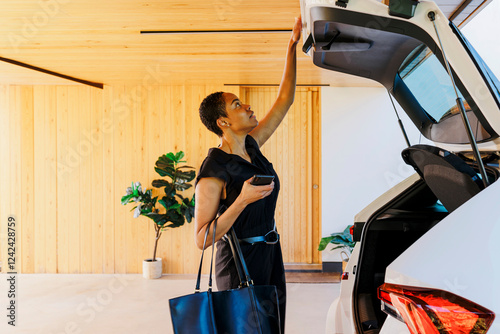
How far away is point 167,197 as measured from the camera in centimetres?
532

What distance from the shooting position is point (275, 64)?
14.8 ft

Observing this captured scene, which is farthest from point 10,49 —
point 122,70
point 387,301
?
point 387,301

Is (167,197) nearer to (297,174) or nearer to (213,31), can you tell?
(297,174)

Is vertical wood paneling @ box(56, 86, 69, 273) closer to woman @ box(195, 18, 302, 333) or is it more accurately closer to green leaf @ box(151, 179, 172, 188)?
green leaf @ box(151, 179, 172, 188)

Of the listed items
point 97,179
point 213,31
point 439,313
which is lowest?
point 439,313

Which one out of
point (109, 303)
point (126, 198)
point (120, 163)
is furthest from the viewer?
point (120, 163)

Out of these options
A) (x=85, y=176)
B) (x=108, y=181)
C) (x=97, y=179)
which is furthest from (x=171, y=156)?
(x=85, y=176)

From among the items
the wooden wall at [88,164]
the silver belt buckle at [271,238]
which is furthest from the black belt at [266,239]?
the wooden wall at [88,164]

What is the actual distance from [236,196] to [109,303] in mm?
3538

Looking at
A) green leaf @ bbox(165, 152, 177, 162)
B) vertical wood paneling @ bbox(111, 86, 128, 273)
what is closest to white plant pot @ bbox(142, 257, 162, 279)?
vertical wood paneling @ bbox(111, 86, 128, 273)

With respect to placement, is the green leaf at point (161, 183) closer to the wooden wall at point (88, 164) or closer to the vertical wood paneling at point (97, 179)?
the wooden wall at point (88, 164)

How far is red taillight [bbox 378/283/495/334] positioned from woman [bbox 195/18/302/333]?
633 millimetres

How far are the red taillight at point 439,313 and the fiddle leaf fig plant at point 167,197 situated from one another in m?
4.63

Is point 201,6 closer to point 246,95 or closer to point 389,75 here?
point 389,75
